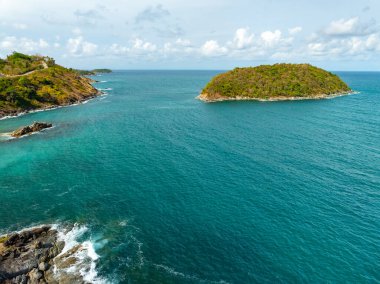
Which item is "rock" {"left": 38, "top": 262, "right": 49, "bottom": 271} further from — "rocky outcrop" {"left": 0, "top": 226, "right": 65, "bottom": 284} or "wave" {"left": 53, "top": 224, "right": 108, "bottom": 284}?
"wave" {"left": 53, "top": 224, "right": 108, "bottom": 284}

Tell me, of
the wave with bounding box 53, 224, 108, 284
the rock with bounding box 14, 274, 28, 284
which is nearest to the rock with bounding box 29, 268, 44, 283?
the rock with bounding box 14, 274, 28, 284

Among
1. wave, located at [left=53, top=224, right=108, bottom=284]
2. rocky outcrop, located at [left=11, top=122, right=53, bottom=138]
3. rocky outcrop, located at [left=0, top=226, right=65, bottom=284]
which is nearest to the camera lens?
rocky outcrop, located at [left=0, top=226, right=65, bottom=284]

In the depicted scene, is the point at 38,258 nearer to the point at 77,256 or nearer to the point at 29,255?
the point at 29,255

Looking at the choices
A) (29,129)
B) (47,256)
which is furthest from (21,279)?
(29,129)

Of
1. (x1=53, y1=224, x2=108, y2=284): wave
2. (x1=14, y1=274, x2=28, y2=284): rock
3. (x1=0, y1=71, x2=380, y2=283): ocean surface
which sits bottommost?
(x1=14, y1=274, x2=28, y2=284): rock

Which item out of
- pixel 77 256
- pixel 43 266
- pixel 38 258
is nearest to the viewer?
pixel 43 266

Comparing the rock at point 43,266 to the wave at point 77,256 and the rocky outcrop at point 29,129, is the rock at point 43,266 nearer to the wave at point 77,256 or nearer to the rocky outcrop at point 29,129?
the wave at point 77,256

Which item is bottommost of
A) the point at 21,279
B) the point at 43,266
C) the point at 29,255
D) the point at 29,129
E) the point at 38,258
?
the point at 21,279
